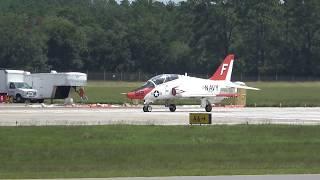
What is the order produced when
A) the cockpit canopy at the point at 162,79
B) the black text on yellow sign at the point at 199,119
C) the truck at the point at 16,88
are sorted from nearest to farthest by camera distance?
the black text on yellow sign at the point at 199,119
the cockpit canopy at the point at 162,79
the truck at the point at 16,88

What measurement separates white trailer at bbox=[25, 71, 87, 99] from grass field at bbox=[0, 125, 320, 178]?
130 feet

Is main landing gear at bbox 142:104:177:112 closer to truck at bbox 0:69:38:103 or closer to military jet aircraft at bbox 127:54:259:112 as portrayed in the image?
military jet aircraft at bbox 127:54:259:112

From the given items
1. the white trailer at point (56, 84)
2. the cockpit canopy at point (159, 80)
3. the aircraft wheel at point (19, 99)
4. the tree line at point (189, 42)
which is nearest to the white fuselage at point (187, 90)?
the cockpit canopy at point (159, 80)

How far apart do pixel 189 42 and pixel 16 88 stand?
83492 mm

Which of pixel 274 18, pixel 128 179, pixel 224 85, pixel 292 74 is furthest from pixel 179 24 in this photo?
pixel 128 179

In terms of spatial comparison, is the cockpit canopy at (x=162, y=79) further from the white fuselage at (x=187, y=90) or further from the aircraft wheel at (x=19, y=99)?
the aircraft wheel at (x=19, y=99)

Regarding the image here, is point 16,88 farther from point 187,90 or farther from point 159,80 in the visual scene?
point 187,90

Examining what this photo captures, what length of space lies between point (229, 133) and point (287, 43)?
380 feet

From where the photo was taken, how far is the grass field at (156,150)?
79.1 ft

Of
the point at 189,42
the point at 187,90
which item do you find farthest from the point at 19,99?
the point at 189,42

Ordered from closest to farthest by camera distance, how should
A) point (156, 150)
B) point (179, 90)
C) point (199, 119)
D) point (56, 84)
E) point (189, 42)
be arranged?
1. point (156, 150)
2. point (199, 119)
3. point (179, 90)
4. point (56, 84)
5. point (189, 42)

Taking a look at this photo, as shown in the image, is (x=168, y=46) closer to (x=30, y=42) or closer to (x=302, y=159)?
(x=30, y=42)

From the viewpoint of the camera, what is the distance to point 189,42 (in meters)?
158

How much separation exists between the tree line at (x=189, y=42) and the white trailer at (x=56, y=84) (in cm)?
6075
